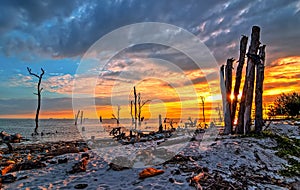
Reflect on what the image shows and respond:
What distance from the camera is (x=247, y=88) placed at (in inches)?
502

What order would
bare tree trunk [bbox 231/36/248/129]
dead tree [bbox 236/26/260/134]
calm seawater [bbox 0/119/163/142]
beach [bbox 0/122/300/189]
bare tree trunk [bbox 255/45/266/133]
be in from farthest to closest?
calm seawater [bbox 0/119/163/142], bare tree trunk [bbox 231/36/248/129], bare tree trunk [bbox 255/45/266/133], dead tree [bbox 236/26/260/134], beach [bbox 0/122/300/189]

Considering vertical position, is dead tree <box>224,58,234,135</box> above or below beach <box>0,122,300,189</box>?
above

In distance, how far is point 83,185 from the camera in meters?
6.00

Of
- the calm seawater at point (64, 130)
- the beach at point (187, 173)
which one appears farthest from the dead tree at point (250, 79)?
the calm seawater at point (64, 130)

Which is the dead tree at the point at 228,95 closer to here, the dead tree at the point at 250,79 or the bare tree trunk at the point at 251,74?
the dead tree at the point at 250,79

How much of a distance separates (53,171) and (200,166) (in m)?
4.51

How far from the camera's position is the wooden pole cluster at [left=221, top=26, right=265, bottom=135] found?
12.5 meters

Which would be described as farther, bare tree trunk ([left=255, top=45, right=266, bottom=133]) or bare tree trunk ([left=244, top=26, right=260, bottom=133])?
bare tree trunk ([left=255, top=45, right=266, bottom=133])

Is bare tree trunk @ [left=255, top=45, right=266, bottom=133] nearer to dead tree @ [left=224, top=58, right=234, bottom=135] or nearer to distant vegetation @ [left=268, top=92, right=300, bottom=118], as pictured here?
dead tree @ [left=224, top=58, right=234, bottom=135]

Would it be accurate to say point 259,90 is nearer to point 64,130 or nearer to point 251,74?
point 251,74

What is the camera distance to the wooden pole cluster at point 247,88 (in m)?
12.5

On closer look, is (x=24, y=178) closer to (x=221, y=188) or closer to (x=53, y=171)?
(x=53, y=171)

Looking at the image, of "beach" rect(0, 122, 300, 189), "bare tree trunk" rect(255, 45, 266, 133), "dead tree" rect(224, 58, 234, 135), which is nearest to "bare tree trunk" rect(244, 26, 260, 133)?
"bare tree trunk" rect(255, 45, 266, 133)

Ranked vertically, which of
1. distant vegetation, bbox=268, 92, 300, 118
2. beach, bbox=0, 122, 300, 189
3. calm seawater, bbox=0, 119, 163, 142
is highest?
distant vegetation, bbox=268, 92, 300, 118
